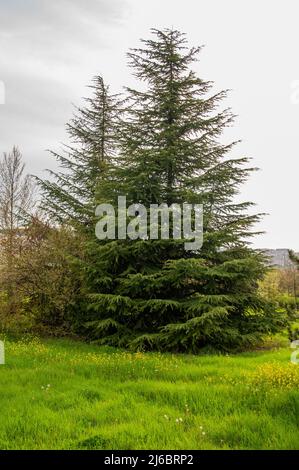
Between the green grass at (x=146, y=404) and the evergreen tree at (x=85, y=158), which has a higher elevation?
the evergreen tree at (x=85, y=158)

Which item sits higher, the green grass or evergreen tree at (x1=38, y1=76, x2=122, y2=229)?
evergreen tree at (x1=38, y1=76, x2=122, y2=229)

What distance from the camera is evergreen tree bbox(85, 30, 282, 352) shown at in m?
14.9

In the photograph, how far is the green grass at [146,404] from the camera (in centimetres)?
678

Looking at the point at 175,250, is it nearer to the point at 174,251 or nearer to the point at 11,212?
the point at 174,251

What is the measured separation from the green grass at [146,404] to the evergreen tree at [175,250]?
100 inches

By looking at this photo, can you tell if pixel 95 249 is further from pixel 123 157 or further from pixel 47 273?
pixel 123 157

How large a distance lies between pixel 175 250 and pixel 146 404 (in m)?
8.13

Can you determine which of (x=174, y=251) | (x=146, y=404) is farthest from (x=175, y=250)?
(x=146, y=404)

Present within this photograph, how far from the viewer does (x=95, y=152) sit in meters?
26.1

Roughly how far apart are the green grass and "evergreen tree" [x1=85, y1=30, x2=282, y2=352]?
255 centimetres

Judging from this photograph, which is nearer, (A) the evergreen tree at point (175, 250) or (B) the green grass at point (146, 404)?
(B) the green grass at point (146, 404)

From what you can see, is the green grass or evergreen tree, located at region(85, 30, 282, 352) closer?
the green grass

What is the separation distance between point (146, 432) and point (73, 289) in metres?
11.3

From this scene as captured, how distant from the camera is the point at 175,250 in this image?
16031 millimetres
